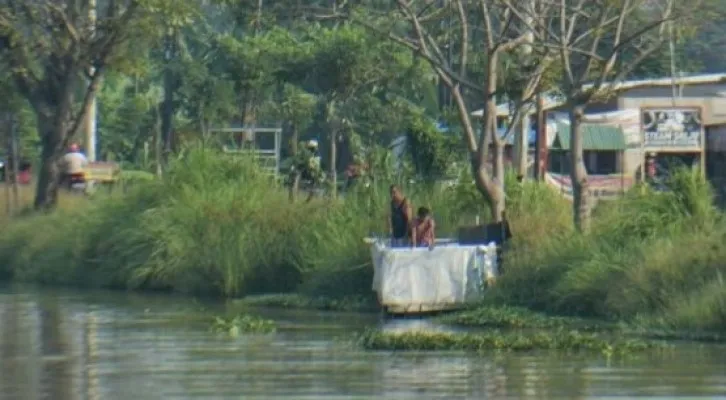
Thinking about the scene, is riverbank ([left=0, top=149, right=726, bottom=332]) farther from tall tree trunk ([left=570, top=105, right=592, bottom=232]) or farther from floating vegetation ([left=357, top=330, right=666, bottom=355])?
floating vegetation ([left=357, top=330, right=666, bottom=355])

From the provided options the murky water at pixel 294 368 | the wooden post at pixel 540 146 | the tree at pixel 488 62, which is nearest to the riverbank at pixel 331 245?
the tree at pixel 488 62

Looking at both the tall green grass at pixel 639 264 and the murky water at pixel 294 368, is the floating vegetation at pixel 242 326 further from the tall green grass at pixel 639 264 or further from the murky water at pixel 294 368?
the tall green grass at pixel 639 264

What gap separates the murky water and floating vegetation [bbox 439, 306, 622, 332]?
2.26 ft

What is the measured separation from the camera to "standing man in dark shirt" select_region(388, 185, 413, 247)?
1115 inches

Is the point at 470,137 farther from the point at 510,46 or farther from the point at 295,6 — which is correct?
the point at 295,6

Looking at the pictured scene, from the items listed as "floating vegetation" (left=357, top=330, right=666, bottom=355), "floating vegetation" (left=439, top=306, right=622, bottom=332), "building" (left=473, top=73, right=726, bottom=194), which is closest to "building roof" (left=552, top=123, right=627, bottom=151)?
"building" (left=473, top=73, right=726, bottom=194)

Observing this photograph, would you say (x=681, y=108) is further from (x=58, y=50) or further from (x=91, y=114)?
(x=91, y=114)

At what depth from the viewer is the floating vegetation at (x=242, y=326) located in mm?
24769

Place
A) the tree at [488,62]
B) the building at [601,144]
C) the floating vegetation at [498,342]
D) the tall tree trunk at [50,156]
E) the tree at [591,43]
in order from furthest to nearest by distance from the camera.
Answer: the building at [601,144]
the tall tree trunk at [50,156]
the tree at [488,62]
the tree at [591,43]
the floating vegetation at [498,342]

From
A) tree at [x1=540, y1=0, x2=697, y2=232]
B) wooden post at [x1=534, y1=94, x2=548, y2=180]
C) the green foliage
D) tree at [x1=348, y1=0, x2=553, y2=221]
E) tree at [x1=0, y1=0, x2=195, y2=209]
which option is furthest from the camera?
tree at [x1=0, y1=0, x2=195, y2=209]

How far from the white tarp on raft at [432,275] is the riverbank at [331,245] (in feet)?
1.27

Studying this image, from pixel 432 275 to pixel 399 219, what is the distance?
173 cm

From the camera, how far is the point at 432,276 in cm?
2700

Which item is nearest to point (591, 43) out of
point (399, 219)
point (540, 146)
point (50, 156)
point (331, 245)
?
point (399, 219)
